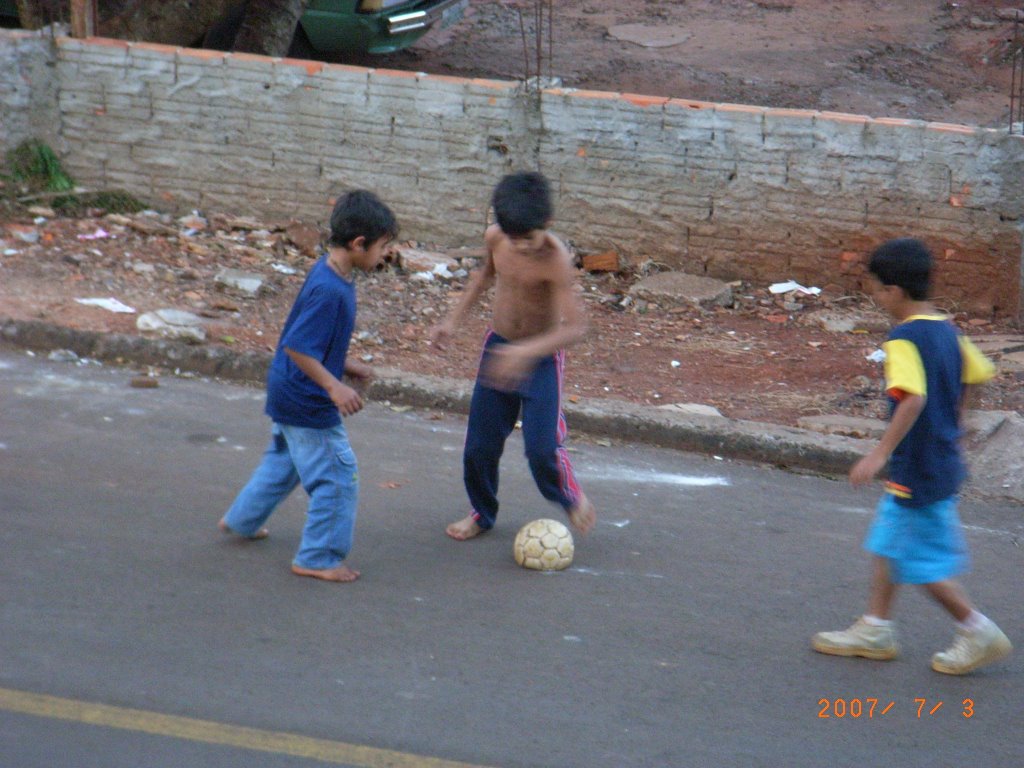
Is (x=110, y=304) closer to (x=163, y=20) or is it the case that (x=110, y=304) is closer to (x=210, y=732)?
(x=163, y=20)

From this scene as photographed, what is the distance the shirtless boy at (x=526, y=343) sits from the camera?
4172 mm

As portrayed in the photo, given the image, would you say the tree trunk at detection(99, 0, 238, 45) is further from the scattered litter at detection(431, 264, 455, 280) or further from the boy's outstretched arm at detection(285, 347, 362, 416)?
the boy's outstretched arm at detection(285, 347, 362, 416)

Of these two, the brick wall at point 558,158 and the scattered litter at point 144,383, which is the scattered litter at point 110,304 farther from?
the brick wall at point 558,158

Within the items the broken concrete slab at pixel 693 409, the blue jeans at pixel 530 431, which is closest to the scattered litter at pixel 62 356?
the blue jeans at pixel 530 431

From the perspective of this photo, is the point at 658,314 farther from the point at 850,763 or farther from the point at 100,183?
the point at 850,763

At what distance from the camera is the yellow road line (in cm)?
318

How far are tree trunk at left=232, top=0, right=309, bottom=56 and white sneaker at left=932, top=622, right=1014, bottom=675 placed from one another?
29.3 ft

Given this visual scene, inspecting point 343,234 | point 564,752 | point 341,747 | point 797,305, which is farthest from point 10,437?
point 797,305

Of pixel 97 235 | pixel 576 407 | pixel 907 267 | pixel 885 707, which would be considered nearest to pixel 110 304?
pixel 97 235

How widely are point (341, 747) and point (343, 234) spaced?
5.48 feet

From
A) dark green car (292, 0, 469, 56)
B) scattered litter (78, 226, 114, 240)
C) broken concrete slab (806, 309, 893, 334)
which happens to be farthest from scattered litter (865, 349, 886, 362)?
dark green car (292, 0, 469, 56)

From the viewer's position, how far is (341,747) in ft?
10.6

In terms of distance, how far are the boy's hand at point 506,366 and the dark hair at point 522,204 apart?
0.43 metres

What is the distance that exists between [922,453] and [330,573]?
208cm
